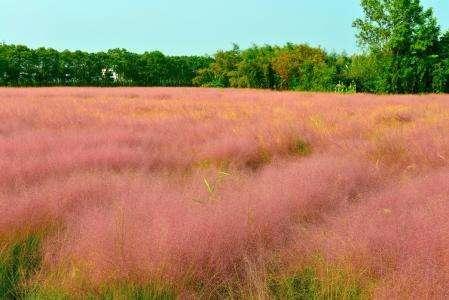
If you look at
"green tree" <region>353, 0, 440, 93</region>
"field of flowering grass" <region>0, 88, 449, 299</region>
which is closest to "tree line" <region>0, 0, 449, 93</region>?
"green tree" <region>353, 0, 440, 93</region>

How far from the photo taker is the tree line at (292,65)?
89.5 ft

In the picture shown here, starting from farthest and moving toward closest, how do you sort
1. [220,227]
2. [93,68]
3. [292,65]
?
[93,68] → [292,65] → [220,227]

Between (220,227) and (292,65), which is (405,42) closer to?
(292,65)

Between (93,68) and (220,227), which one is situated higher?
(93,68)

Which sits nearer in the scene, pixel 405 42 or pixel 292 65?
pixel 405 42

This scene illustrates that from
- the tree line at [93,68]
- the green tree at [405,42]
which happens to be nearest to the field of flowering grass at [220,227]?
the green tree at [405,42]

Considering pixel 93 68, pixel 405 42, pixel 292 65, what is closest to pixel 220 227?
pixel 405 42

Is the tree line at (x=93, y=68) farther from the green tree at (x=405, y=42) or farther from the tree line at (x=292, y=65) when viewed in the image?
the green tree at (x=405, y=42)

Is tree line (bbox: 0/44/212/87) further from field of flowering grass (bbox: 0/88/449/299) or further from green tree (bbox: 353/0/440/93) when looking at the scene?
field of flowering grass (bbox: 0/88/449/299)

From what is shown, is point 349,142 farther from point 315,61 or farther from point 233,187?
point 315,61

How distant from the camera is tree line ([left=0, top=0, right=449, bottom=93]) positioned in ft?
89.5

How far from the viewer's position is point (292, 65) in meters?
33.6

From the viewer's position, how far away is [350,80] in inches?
1123

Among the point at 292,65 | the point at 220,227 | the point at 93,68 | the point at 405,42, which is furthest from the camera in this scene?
the point at 93,68
